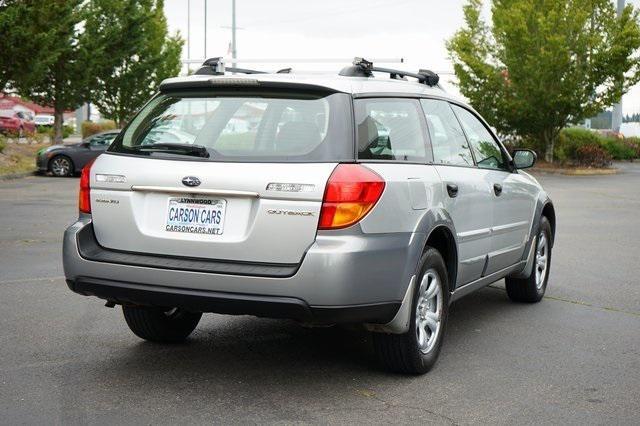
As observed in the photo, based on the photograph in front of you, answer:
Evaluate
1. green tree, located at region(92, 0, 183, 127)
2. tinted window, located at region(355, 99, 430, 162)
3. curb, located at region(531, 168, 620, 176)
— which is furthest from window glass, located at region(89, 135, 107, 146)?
tinted window, located at region(355, 99, 430, 162)

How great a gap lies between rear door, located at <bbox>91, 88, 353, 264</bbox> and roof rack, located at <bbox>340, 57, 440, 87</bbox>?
1.47 ft

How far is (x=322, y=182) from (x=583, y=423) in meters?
1.77

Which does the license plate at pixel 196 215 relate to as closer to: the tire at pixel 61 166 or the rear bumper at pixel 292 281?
the rear bumper at pixel 292 281

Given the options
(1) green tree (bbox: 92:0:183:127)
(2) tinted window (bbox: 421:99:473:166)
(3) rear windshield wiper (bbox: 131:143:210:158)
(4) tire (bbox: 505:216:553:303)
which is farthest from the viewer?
(1) green tree (bbox: 92:0:183:127)

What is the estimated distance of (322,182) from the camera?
15.2ft

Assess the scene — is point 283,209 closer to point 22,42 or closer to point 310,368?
point 310,368

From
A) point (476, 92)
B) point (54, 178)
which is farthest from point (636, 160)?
point (54, 178)

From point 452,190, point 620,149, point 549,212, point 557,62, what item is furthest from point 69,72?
point 452,190

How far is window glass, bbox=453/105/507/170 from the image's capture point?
6.50 metres

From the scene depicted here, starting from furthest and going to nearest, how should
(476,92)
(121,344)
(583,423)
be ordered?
1. (476,92)
2. (121,344)
3. (583,423)

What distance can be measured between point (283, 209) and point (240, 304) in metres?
0.53

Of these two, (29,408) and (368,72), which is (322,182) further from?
(29,408)

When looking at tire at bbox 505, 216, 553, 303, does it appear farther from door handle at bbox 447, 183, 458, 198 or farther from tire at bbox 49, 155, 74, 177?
tire at bbox 49, 155, 74, 177

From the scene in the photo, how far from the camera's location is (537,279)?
783 centimetres
